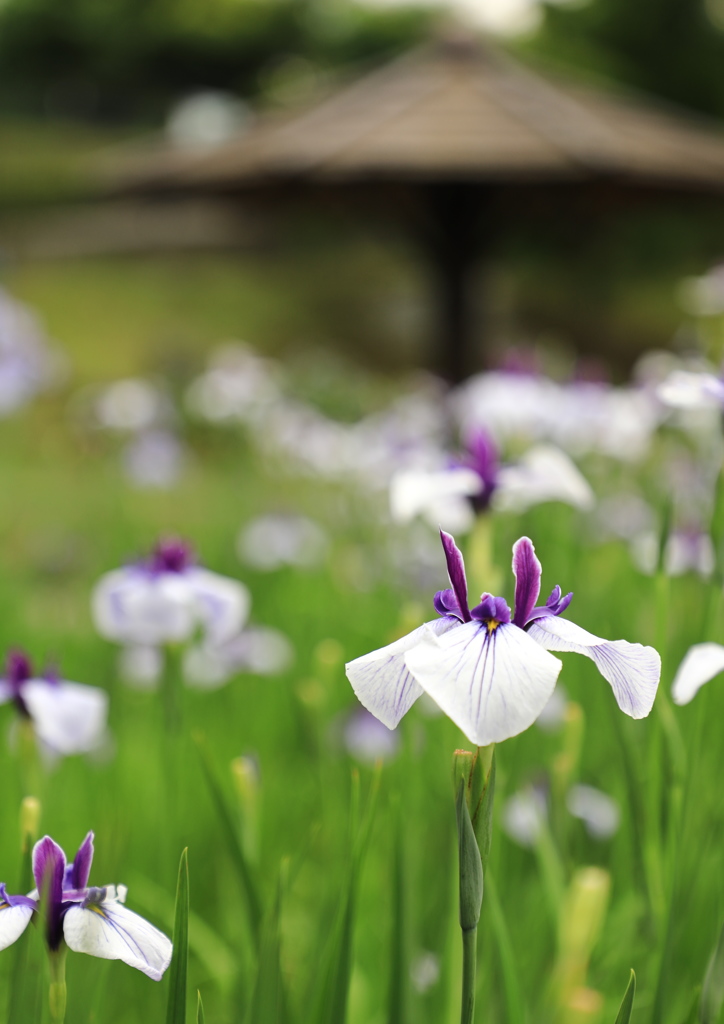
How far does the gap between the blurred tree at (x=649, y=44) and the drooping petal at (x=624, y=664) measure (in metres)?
15.7

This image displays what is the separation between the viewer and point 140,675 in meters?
1.82

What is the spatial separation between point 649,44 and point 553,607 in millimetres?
16368

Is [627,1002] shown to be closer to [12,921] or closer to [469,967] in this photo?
[469,967]

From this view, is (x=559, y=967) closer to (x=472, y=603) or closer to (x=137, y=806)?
(x=472, y=603)

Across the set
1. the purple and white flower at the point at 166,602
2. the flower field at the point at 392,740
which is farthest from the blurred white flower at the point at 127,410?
the purple and white flower at the point at 166,602

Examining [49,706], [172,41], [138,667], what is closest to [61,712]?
[49,706]

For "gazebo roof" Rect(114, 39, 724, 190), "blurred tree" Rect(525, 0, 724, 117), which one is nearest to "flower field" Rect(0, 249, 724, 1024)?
"gazebo roof" Rect(114, 39, 724, 190)

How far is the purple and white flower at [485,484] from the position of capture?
0.91m

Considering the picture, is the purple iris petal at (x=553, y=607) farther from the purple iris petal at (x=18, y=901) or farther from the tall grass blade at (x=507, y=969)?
the purple iris petal at (x=18, y=901)

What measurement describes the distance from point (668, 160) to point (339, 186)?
2.21 meters

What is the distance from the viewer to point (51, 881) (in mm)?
501

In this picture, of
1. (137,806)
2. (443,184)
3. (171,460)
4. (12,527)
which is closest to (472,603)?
(137,806)

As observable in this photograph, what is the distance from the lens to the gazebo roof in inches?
226

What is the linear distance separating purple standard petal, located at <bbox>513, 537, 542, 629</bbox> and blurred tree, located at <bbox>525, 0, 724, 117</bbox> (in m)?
15.7
